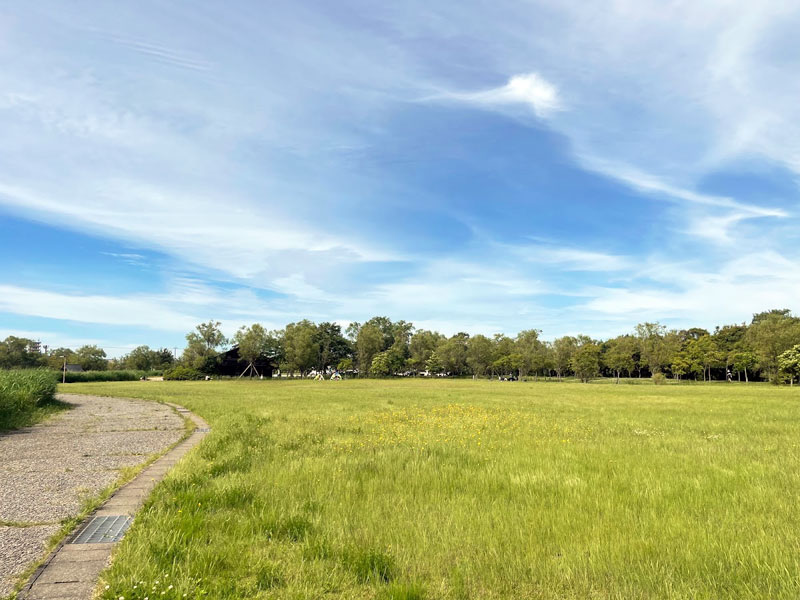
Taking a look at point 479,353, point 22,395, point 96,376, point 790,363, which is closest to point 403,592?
point 22,395

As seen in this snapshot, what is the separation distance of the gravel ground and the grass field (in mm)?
1063

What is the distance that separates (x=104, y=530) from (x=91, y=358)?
6574 inches

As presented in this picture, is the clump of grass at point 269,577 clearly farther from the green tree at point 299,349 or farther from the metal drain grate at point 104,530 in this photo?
the green tree at point 299,349

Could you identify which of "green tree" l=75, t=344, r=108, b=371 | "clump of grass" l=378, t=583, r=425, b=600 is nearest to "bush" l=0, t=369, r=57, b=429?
"clump of grass" l=378, t=583, r=425, b=600

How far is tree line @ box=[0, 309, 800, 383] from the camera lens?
90.4 m

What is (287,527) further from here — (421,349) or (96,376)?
(421,349)

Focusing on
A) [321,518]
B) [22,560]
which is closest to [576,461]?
[321,518]

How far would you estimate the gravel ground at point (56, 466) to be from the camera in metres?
5.27

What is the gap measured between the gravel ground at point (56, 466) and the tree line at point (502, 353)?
8797 cm

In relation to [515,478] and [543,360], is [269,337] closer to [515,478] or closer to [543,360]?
[543,360]

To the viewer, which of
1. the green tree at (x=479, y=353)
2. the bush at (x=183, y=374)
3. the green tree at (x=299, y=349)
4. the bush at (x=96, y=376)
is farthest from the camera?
the green tree at (x=479, y=353)

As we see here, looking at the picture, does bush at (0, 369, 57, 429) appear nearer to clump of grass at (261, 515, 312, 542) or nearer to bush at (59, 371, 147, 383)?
clump of grass at (261, 515, 312, 542)

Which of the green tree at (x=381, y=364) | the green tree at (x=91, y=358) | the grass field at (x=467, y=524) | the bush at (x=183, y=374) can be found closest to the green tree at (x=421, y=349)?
the green tree at (x=381, y=364)

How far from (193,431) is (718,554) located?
588 inches
